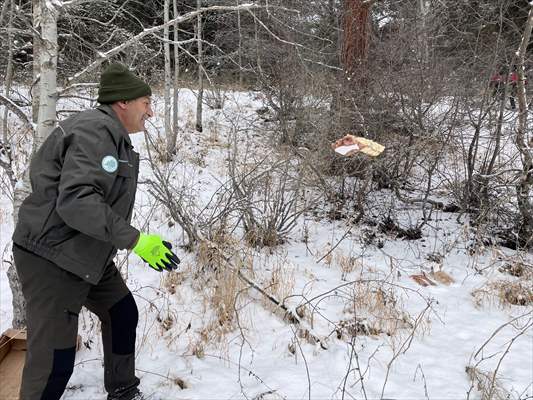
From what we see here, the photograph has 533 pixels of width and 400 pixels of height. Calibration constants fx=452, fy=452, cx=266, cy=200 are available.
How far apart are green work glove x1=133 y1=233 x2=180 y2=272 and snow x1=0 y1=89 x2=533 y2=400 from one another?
3.12 ft

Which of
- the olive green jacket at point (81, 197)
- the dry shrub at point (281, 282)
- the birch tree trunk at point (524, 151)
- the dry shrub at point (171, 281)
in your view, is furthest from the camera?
the birch tree trunk at point (524, 151)

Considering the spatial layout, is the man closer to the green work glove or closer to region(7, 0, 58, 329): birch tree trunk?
the green work glove

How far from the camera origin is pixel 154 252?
1944 mm

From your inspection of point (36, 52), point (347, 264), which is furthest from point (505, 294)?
point (36, 52)

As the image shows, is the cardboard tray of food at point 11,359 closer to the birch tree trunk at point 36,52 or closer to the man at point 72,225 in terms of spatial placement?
the man at point 72,225

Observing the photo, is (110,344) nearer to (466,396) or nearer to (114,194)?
(114,194)

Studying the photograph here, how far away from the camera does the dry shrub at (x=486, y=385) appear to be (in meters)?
2.51

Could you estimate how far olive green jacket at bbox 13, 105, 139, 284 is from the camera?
173 cm

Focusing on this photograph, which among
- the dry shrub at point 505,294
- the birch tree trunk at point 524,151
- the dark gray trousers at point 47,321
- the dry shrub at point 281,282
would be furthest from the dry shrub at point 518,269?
the dark gray trousers at point 47,321

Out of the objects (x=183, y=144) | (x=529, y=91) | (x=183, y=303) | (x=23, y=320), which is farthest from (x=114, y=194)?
(x=183, y=144)

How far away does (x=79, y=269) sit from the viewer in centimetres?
189

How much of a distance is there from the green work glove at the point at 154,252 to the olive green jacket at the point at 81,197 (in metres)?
0.06

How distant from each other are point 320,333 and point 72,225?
201 centimetres

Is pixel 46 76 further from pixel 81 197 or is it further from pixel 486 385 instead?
pixel 486 385
